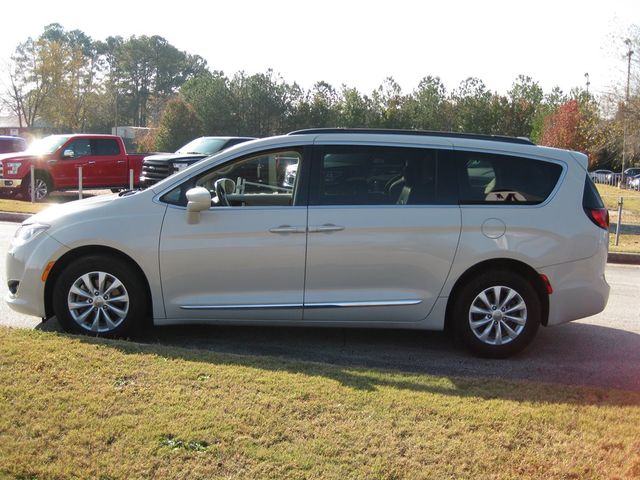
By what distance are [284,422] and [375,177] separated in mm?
2612

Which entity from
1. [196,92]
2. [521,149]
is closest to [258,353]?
[521,149]

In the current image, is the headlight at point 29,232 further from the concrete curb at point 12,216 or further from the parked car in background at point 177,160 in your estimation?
the parked car in background at point 177,160

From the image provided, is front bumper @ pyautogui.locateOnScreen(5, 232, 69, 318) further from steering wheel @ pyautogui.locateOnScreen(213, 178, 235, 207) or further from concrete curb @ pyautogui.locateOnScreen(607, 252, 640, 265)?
concrete curb @ pyautogui.locateOnScreen(607, 252, 640, 265)

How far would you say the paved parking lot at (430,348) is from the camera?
553cm

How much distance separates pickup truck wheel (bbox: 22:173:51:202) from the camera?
776 inches

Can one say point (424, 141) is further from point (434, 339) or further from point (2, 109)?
point (2, 109)

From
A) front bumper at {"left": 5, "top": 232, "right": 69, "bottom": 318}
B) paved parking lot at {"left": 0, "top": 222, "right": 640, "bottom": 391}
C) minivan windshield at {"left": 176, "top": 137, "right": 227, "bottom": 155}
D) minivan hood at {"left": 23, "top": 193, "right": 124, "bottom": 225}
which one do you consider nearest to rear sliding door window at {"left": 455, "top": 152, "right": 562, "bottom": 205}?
paved parking lot at {"left": 0, "top": 222, "right": 640, "bottom": 391}

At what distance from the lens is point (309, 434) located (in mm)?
3680

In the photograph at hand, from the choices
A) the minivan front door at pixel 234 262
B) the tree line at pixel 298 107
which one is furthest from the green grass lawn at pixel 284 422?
the tree line at pixel 298 107

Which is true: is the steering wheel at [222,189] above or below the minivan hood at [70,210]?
above

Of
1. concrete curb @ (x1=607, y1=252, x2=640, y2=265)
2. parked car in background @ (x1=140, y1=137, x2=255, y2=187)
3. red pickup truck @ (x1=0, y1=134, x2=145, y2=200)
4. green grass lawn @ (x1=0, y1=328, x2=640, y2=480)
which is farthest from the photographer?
red pickup truck @ (x1=0, y1=134, x2=145, y2=200)

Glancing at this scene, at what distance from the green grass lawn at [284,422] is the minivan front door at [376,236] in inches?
37.6

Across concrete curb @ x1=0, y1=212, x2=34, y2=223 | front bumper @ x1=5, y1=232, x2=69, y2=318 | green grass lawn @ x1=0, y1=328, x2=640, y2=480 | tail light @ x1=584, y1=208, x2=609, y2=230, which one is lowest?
green grass lawn @ x1=0, y1=328, x2=640, y2=480

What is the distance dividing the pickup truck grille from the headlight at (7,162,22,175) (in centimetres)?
385
